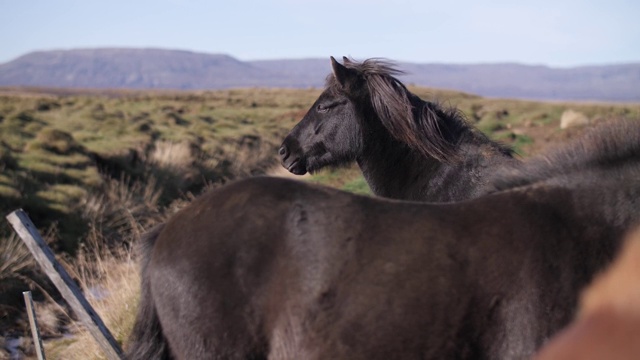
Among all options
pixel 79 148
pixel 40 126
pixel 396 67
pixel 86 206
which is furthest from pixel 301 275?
pixel 40 126

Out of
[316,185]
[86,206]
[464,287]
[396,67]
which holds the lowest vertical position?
[86,206]

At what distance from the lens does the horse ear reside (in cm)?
596

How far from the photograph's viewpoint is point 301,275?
2988 millimetres

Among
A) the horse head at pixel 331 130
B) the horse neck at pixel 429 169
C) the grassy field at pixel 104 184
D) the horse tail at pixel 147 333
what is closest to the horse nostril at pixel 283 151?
the horse head at pixel 331 130

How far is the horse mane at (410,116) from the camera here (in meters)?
5.62

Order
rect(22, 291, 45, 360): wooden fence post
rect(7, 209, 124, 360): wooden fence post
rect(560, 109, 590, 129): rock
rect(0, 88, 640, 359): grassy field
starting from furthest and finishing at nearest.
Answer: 1. rect(560, 109, 590, 129): rock
2. rect(0, 88, 640, 359): grassy field
3. rect(22, 291, 45, 360): wooden fence post
4. rect(7, 209, 124, 360): wooden fence post

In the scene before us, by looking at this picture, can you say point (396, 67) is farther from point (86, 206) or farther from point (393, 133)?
point (86, 206)

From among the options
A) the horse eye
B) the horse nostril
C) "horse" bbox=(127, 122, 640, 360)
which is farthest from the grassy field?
"horse" bbox=(127, 122, 640, 360)

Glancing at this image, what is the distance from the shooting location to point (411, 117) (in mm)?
5680

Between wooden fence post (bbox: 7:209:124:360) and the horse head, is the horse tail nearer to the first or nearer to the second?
wooden fence post (bbox: 7:209:124:360)

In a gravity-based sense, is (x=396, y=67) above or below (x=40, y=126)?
above

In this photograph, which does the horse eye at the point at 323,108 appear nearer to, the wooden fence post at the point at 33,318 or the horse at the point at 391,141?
the horse at the point at 391,141

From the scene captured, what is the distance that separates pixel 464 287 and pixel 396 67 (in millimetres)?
3617

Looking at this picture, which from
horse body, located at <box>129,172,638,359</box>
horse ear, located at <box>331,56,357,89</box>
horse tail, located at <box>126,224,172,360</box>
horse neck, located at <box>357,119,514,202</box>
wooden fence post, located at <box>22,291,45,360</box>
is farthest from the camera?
horse ear, located at <box>331,56,357,89</box>
